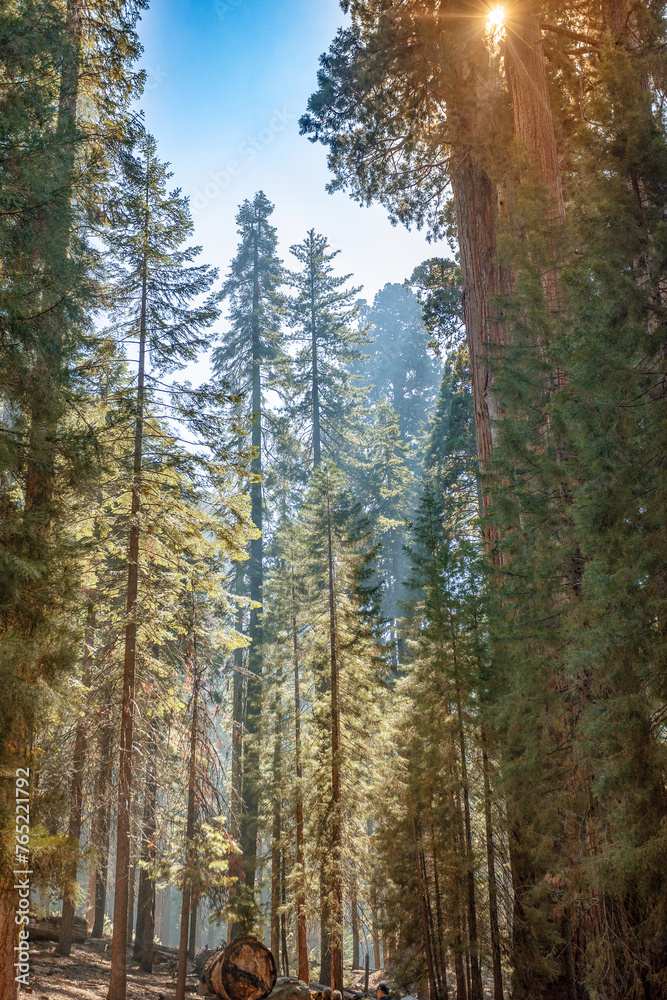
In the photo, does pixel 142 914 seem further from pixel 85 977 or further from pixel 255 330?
pixel 255 330

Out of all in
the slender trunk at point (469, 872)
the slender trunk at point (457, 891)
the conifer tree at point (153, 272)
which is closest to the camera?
the slender trunk at point (469, 872)

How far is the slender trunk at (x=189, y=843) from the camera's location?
1151 cm

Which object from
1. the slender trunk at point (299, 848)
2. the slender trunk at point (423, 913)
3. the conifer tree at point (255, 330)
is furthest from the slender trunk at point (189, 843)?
the conifer tree at point (255, 330)

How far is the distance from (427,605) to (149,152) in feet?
30.2

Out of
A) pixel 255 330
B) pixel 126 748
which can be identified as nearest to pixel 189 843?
pixel 126 748

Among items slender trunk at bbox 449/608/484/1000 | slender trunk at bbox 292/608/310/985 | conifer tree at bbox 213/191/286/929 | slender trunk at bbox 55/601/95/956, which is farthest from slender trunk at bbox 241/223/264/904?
slender trunk at bbox 449/608/484/1000

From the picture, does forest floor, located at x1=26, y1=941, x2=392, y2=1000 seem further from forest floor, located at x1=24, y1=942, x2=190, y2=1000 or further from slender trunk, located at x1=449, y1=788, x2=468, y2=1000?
slender trunk, located at x1=449, y1=788, x2=468, y2=1000

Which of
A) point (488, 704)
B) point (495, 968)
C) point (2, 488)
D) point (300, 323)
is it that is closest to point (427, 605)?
point (488, 704)

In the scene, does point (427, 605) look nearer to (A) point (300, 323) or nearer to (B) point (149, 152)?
(B) point (149, 152)

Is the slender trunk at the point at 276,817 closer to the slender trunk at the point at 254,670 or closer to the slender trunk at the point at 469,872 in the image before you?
the slender trunk at the point at 254,670

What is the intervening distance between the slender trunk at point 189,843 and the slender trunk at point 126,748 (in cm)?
240

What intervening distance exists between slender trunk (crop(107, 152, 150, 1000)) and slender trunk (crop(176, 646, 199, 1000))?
7.86 feet

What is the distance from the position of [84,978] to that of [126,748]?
18.0 ft

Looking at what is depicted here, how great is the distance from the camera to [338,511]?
15.6 metres
